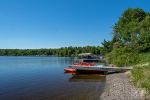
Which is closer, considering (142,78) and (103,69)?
(142,78)

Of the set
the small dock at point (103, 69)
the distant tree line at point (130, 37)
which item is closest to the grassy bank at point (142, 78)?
the small dock at point (103, 69)

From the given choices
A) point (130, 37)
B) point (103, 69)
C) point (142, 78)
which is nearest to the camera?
point (142, 78)

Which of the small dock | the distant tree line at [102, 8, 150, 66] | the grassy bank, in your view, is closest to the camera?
the grassy bank

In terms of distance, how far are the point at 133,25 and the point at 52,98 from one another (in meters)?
44.2

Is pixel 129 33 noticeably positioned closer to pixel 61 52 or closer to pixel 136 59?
pixel 136 59

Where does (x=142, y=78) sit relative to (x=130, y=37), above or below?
below

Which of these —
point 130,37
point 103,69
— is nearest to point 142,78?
point 103,69

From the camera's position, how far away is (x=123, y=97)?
1702cm

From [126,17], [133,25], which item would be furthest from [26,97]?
[126,17]

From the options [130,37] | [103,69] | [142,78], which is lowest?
[103,69]

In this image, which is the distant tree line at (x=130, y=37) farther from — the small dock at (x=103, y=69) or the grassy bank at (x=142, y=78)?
the grassy bank at (x=142, y=78)

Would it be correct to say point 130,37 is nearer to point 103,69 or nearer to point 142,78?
point 103,69

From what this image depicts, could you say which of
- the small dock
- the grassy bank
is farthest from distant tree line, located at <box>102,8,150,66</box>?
the grassy bank

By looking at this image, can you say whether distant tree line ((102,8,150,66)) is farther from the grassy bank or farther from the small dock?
the grassy bank
